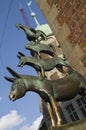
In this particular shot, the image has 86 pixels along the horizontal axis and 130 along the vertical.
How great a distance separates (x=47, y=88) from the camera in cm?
586

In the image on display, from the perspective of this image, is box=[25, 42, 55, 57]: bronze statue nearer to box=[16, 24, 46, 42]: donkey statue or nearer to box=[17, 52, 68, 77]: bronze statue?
box=[16, 24, 46, 42]: donkey statue

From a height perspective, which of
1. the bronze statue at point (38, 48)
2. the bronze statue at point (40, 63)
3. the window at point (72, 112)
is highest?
the window at point (72, 112)

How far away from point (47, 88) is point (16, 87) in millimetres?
594

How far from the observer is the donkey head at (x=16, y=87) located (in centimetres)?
558

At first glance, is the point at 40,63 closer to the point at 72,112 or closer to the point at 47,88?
the point at 47,88

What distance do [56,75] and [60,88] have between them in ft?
74.5

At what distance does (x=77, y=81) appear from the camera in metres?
6.44

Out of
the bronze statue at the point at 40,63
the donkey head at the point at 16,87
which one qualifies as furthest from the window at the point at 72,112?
the donkey head at the point at 16,87

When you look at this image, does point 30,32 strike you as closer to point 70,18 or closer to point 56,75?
point 70,18

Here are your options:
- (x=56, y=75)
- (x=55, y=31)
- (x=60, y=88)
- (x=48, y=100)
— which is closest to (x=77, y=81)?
(x=60, y=88)

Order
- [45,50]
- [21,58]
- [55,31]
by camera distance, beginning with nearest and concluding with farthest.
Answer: [21,58] < [45,50] < [55,31]

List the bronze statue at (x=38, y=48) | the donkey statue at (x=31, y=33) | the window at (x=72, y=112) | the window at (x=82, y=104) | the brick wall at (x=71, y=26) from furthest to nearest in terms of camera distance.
Answer: the window at (x=72, y=112) → the window at (x=82, y=104) → the brick wall at (x=71, y=26) → the donkey statue at (x=31, y=33) → the bronze statue at (x=38, y=48)

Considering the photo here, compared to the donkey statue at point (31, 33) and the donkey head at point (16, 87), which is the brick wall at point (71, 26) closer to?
the donkey statue at point (31, 33)

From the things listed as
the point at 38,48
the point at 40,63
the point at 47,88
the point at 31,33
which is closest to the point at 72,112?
the point at 31,33
